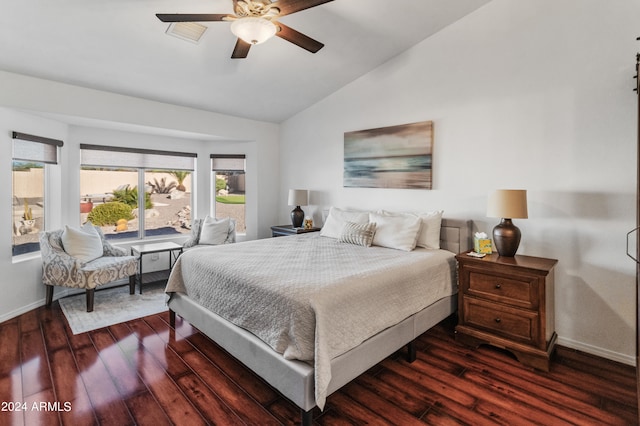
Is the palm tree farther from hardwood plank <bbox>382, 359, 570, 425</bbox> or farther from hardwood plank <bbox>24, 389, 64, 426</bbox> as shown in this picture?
hardwood plank <bbox>382, 359, 570, 425</bbox>

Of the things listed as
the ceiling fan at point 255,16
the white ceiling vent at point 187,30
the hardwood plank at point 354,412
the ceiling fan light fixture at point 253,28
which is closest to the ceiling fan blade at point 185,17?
the ceiling fan at point 255,16

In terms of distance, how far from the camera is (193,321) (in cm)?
283

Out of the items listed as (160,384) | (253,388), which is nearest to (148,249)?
(160,384)

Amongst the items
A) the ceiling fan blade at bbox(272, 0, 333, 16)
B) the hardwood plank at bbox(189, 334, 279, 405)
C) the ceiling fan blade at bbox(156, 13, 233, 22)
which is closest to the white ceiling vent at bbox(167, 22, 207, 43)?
the ceiling fan blade at bbox(156, 13, 233, 22)

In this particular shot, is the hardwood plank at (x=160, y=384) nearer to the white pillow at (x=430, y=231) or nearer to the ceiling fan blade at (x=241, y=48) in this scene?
the white pillow at (x=430, y=231)

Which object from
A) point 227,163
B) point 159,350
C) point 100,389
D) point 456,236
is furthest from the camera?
point 227,163

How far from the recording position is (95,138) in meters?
4.44

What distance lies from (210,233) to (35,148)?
7.49 feet

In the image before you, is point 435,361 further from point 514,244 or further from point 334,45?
point 334,45

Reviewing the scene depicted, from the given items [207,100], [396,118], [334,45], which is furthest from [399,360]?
[207,100]

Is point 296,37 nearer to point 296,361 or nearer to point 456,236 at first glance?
point 296,361

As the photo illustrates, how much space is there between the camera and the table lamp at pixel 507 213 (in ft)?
8.87

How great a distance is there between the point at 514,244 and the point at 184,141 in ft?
16.1

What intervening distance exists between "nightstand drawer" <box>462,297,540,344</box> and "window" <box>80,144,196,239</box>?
461 centimetres
